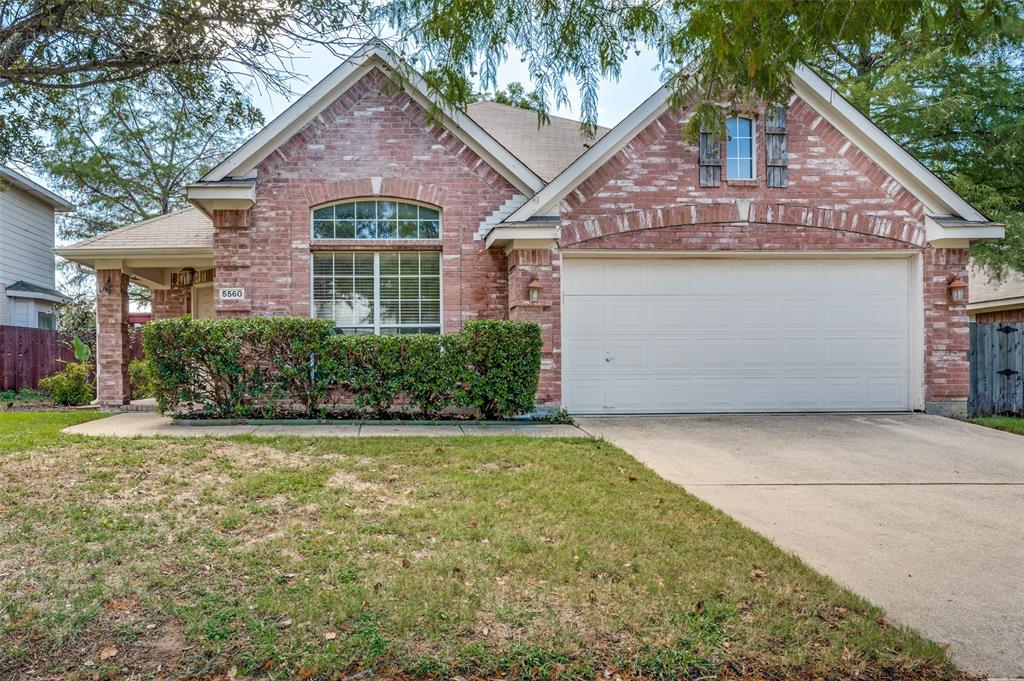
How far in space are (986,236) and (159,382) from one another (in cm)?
1272

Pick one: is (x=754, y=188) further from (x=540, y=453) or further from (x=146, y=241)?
(x=146, y=241)

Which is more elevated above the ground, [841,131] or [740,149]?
[841,131]

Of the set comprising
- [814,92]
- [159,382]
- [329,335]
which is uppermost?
[814,92]

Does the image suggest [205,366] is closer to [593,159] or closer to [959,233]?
[593,159]

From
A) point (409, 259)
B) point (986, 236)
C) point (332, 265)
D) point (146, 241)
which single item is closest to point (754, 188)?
point (986, 236)

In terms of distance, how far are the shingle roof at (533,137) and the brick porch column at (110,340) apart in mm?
7530

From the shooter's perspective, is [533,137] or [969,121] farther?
[969,121]

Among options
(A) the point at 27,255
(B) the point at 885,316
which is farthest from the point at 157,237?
(B) the point at 885,316

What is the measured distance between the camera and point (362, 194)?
10.8 metres

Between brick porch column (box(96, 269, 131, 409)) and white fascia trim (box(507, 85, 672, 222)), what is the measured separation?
302 inches

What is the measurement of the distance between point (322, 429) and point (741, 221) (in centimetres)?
718

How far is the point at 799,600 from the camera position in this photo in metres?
3.47

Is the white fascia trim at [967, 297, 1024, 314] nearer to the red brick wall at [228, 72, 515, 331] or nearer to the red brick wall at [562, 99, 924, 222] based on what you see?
the red brick wall at [562, 99, 924, 222]

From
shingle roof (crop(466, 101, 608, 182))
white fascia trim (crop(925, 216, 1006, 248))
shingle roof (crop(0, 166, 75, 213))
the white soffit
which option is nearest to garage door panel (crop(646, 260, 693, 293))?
the white soffit
